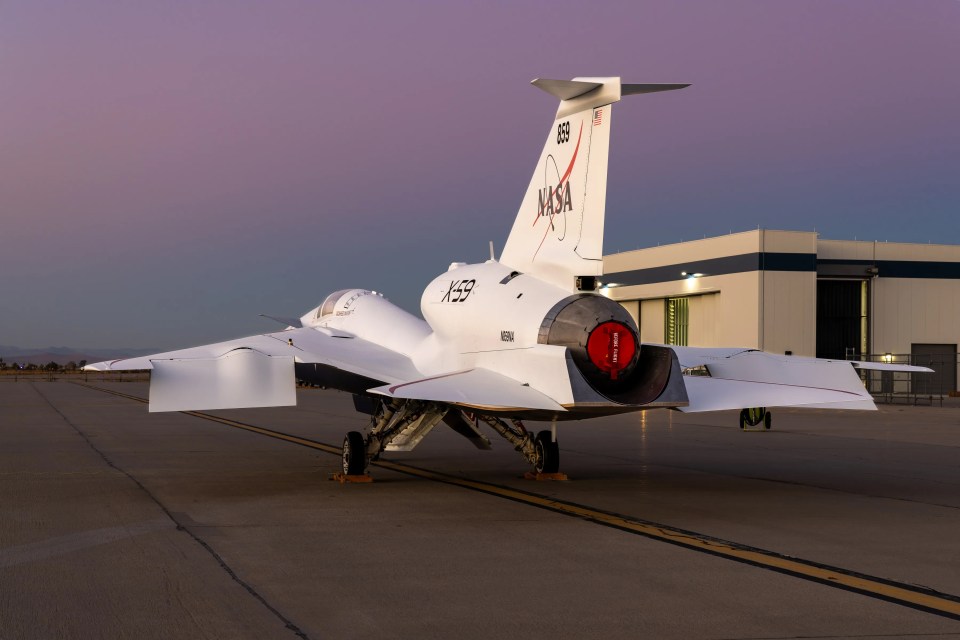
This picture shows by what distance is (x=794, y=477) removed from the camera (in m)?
15.9

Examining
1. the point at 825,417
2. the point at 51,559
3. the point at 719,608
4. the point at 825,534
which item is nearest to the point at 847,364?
the point at 825,534

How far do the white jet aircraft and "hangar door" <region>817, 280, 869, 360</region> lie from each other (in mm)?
41166

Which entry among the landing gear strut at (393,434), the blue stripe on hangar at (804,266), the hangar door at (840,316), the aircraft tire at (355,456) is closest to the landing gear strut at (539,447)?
the landing gear strut at (393,434)

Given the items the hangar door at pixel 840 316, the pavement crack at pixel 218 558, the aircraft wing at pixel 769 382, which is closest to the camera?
the pavement crack at pixel 218 558

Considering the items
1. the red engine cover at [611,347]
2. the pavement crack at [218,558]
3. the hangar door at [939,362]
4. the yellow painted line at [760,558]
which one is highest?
the hangar door at [939,362]

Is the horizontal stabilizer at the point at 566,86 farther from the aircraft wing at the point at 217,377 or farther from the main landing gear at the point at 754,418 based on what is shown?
the main landing gear at the point at 754,418

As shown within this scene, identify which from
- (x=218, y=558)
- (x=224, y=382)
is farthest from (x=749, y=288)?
(x=218, y=558)

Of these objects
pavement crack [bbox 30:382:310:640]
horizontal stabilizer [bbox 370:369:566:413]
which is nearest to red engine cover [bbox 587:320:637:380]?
horizontal stabilizer [bbox 370:369:566:413]

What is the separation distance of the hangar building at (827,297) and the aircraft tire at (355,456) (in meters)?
38.7

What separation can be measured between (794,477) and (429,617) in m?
10.5

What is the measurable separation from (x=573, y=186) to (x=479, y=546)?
4.96 m

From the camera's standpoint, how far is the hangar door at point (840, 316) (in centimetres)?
5441

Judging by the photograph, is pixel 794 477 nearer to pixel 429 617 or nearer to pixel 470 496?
pixel 470 496

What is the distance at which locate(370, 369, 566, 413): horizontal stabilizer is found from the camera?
11828 millimetres
